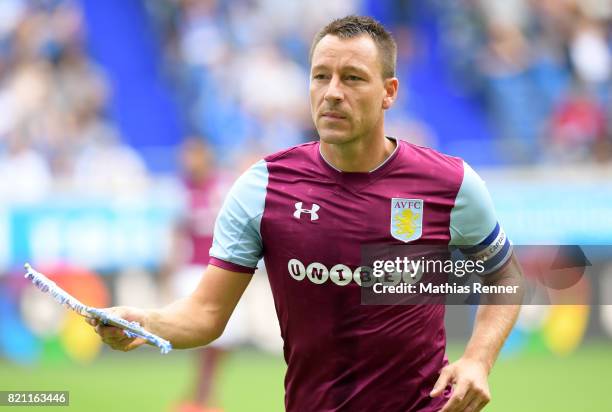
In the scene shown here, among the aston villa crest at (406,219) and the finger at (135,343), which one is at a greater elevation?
the aston villa crest at (406,219)

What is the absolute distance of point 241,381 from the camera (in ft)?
40.8

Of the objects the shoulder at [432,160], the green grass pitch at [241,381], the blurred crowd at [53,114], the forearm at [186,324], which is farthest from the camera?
the blurred crowd at [53,114]

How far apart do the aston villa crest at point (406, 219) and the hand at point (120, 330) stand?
111 centimetres

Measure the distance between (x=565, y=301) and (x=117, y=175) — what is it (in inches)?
225

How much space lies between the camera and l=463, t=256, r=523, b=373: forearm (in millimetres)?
4898

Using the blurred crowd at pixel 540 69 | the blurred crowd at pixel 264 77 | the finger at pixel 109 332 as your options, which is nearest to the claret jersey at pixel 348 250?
the finger at pixel 109 332

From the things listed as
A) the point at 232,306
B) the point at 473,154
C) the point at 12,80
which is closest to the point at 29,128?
the point at 12,80

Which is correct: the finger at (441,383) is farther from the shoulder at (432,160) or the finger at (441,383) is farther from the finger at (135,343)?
the finger at (135,343)

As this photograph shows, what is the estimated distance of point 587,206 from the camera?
13.5m

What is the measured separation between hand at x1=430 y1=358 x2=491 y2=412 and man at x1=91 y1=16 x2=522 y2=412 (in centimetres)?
9

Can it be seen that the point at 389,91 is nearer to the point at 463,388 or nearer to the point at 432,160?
the point at 432,160

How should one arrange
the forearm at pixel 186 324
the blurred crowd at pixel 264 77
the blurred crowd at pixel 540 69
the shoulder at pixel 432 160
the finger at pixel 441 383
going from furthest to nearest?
1. the blurred crowd at pixel 264 77
2. the blurred crowd at pixel 540 69
3. the shoulder at pixel 432 160
4. the forearm at pixel 186 324
5. the finger at pixel 441 383

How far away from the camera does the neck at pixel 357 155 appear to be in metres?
5.08

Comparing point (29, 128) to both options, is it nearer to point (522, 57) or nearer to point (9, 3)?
point (9, 3)
